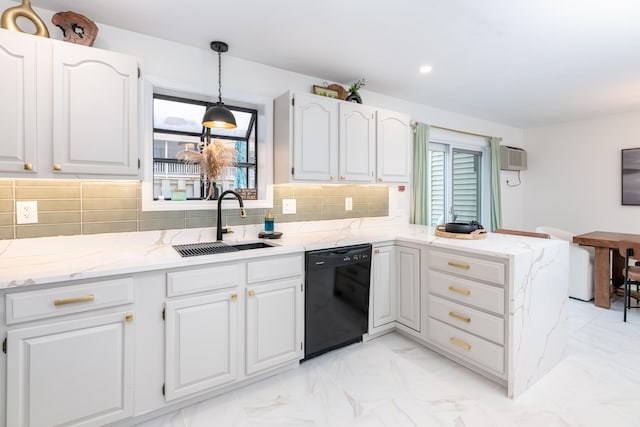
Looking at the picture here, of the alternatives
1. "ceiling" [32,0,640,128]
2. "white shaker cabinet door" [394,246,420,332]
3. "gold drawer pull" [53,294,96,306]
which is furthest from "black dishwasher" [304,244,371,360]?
"ceiling" [32,0,640,128]

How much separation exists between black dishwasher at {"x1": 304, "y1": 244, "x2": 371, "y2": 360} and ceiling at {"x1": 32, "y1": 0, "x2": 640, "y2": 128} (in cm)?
156

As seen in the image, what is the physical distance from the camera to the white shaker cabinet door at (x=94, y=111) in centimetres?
172

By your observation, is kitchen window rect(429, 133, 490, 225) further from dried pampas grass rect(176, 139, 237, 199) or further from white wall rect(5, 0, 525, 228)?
dried pampas grass rect(176, 139, 237, 199)

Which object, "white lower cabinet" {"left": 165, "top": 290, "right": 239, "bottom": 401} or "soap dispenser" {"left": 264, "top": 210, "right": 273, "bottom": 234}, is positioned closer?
"white lower cabinet" {"left": 165, "top": 290, "right": 239, "bottom": 401}

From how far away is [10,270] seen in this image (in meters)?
1.53

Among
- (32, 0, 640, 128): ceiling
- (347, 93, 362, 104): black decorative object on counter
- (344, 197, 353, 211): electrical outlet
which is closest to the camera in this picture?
(32, 0, 640, 128): ceiling

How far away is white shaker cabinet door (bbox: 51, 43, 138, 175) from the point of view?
1.72 metres

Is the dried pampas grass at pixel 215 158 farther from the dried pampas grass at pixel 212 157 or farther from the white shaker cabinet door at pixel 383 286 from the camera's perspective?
the white shaker cabinet door at pixel 383 286

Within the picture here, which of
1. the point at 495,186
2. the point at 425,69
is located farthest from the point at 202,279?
the point at 495,186

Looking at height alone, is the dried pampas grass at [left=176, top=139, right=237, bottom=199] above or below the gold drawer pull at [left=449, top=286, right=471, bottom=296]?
above

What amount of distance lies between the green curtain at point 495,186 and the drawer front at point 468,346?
2.83 m

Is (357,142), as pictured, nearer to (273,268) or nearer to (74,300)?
(273,268)

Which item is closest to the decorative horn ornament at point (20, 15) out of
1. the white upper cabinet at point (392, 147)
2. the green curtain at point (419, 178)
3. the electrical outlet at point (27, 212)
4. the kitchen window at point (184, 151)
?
the kitchen window at point (184, 151)

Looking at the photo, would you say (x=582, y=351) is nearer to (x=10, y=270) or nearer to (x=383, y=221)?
(x=383, y=221)
